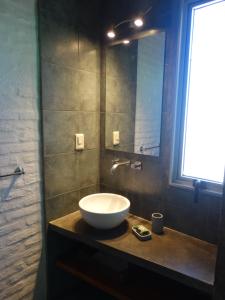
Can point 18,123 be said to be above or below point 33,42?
below

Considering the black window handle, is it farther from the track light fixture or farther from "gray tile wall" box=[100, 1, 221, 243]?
the track light fixture

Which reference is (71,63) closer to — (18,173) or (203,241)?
(18,173)

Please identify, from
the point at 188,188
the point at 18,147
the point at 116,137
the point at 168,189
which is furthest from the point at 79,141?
the point at 188,188

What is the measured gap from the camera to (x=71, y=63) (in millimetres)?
1657

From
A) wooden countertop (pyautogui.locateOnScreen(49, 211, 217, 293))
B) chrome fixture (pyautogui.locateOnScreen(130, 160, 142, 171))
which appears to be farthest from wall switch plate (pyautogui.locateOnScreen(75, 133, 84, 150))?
wooden countertop (pyautogui.locateOnScreen(49, 211, 217, 293))

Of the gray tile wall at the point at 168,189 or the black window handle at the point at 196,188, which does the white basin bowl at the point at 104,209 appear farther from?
the black window handle at the point at 196,188

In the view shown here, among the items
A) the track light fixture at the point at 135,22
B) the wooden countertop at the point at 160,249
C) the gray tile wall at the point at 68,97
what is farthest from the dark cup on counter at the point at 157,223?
the track light fixture at the point at 135,22

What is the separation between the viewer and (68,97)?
166 cm

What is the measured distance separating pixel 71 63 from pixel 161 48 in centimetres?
64

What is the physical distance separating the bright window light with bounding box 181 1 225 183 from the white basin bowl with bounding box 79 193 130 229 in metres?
0.52

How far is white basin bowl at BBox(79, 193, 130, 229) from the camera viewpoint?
4.67 feet

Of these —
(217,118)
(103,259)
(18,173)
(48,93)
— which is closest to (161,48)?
(217,118)

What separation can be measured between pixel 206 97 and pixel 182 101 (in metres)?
0.15

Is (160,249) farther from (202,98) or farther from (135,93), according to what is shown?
(135,93)
